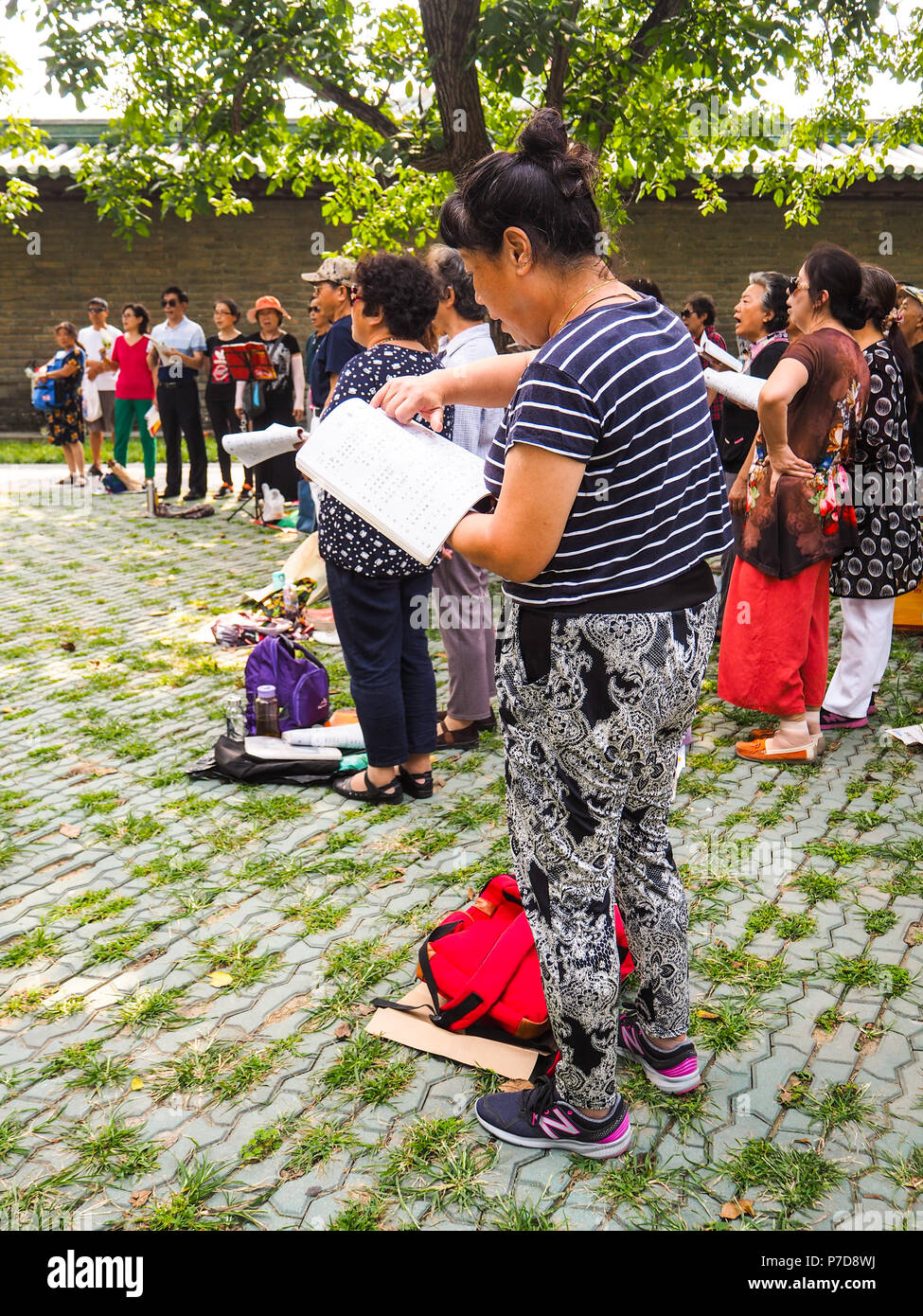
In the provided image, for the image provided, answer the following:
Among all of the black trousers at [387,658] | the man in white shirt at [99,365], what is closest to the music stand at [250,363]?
the man in white shirt at [99,365]

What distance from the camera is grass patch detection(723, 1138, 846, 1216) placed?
2.31 metres

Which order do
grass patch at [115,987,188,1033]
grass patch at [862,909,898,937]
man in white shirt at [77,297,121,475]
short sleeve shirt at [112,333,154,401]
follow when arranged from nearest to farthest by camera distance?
grass patch at [115,987,188,1033] → grass patch at [862,909,898,937] → short sleeve shirt at [112,333,154,401] → man in white shirt at [77,297,121,475]

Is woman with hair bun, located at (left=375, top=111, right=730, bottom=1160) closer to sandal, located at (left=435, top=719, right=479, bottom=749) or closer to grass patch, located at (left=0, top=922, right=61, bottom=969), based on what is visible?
grass patch, located at (left=0, top=922, right=61, bottom=969)

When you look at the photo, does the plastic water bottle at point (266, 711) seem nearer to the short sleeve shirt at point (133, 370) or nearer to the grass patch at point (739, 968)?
the grass patch at point (739, 968)

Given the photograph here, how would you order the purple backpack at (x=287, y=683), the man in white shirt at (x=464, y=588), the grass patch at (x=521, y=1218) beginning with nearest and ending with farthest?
the grass patch at (x=521, y=1218) < the man in white shirt at (x=464, y=588) < the purple backpack at (x=287, y=683)

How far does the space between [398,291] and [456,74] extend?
421 centimetres

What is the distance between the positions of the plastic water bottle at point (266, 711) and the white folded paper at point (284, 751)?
11 cm

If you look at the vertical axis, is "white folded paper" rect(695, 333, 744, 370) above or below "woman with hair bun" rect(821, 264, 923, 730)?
above

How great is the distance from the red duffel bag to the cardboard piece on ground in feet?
0.11

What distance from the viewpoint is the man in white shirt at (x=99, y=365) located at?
508 inches

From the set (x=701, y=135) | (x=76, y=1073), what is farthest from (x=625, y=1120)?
(x=701, y=135)

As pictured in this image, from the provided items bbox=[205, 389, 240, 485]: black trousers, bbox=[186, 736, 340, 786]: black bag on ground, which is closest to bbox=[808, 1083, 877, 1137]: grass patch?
bbox=[186, 736, 340, 786]: black bag on ground

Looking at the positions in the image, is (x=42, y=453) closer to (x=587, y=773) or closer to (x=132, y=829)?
(x=132, y=829)

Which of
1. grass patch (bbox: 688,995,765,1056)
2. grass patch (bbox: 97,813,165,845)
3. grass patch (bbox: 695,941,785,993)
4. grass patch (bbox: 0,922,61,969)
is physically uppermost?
grass patch (bbox: 97,813,165,845)
